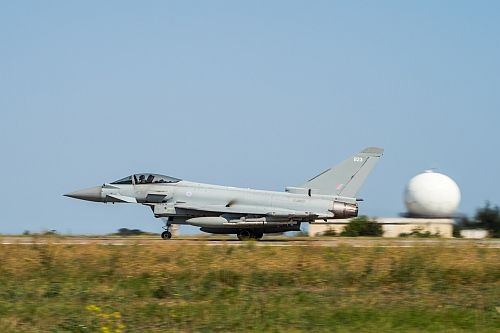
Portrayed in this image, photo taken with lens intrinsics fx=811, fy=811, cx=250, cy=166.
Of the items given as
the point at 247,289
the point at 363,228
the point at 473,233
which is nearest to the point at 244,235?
the point at 363,228

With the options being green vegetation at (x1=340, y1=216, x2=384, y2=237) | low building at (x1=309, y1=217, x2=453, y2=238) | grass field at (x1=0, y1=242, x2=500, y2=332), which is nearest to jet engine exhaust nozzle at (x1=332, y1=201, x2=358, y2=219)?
grass field at (x1=0, y1=242, x2=500, y2=332)

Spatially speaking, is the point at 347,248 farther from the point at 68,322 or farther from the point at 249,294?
the point at 68,322

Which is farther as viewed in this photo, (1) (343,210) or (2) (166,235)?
(2) (166,235)

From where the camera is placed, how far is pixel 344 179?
31250mm

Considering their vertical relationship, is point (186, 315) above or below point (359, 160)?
below

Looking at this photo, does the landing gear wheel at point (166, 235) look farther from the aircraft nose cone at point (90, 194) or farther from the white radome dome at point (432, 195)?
the white radome dome at point (432, 195)

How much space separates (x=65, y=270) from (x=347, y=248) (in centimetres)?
746

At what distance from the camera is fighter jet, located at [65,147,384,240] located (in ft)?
101

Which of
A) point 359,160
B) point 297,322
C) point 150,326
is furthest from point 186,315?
point 359,160

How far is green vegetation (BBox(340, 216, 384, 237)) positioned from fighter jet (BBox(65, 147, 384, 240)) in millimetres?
11636

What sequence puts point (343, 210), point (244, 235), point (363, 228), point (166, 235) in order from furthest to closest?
point (363, 228) < point (244, 235) < point (166, 235) < point (343, 210)

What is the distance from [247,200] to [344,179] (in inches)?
150

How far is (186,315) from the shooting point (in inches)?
541

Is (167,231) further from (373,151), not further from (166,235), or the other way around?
(373,151)
